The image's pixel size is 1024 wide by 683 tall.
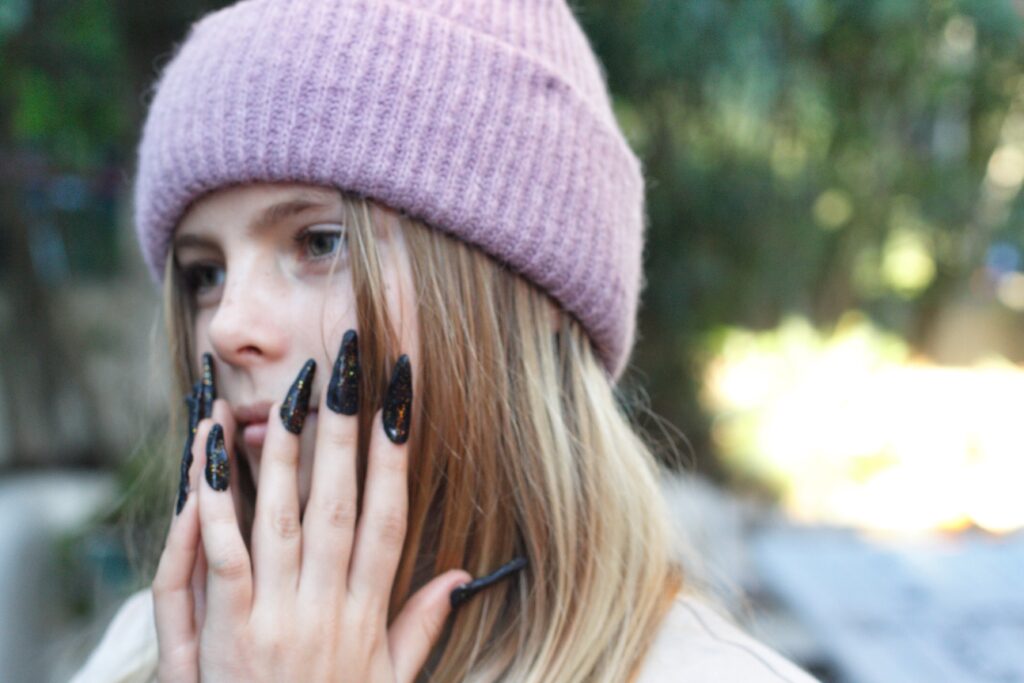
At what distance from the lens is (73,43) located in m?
3.31

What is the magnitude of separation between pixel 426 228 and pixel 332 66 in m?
0.30

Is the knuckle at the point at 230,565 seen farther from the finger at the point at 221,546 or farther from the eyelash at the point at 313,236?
the eyelash at the point at 313,236

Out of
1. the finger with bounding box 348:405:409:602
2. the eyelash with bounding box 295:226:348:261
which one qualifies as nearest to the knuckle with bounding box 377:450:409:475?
the finger with bounding box 348:405:409:602

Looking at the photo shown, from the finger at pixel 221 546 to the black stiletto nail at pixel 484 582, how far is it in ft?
1.11

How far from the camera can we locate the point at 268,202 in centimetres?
141

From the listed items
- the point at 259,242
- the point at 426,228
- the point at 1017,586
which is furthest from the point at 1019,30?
the point at 259,242

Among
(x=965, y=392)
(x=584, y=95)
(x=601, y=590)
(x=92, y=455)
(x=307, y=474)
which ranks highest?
(x=584, y=95)

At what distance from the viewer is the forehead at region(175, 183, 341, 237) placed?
4.60 feet

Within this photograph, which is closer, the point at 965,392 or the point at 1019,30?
the point at 1019,30

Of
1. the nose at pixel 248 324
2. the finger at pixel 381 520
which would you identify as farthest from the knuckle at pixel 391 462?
the nose at pixel 248 324

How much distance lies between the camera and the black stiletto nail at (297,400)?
1373 millimetres

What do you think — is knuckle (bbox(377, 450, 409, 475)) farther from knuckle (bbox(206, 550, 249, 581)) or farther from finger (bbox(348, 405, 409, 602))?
knuckle (bbox(206, 550, 249, 581))

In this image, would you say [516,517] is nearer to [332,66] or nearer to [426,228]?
[426,228]

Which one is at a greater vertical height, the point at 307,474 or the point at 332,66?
the point at 332,66
